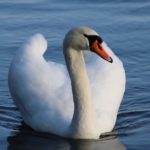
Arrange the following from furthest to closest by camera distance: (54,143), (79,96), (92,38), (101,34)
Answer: (101,34), (54,143), (79,96), (92,38)

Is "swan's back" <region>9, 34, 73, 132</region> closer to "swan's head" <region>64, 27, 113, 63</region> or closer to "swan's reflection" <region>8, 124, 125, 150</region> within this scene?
"swan's reflection" <region>8, 124, 125, 150</region>

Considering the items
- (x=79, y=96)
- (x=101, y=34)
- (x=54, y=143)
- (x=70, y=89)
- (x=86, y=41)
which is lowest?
(x=54, y=143)

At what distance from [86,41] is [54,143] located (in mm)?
1144

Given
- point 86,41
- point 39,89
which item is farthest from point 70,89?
point 86,41

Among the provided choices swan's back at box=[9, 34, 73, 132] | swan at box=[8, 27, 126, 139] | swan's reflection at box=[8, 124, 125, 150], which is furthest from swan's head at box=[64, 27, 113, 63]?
swan's reflection at box=[8, 124, 125, 150]

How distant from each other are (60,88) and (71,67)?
68cm

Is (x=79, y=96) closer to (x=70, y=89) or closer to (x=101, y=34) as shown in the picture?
(x=70, y=89)

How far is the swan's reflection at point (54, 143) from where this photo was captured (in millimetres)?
7961

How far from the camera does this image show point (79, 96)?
7875 mm

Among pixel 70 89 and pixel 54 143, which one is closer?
pixel 54 143

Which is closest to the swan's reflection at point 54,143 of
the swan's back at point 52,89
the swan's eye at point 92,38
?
the swan's back at point 52,89

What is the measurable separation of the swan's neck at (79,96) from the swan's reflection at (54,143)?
0.11 metres

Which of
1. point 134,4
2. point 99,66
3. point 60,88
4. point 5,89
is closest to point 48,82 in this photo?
point 60,88

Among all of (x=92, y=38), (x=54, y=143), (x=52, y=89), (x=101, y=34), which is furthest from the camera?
(x=101, y=34)
